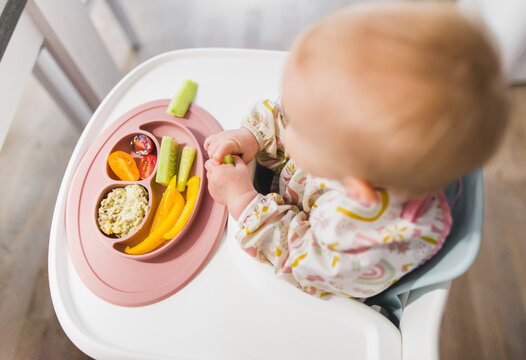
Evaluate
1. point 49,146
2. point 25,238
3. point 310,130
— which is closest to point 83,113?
point 49,146

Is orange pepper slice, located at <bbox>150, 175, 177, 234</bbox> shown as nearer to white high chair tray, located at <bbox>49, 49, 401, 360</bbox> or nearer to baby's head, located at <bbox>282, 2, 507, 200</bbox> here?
white high chair tray, located at <bbox>49, 49, 401, 360</bbox>

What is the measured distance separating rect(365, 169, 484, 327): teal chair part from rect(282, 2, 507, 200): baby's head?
9 centimetres

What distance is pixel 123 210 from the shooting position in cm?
55

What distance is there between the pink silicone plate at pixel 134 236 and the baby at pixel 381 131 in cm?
9

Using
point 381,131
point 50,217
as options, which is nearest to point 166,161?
point 381,131

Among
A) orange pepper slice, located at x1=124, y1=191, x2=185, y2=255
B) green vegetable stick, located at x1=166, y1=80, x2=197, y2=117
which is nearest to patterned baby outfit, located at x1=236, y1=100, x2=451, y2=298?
orange pepper slice, located at x1=124, y1=191, x2=185, y2=255

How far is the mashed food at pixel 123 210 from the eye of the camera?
1.77 feet

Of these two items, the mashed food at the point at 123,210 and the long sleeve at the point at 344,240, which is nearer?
the long sleeve at the point at 344,240

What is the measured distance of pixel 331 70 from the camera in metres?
0.33

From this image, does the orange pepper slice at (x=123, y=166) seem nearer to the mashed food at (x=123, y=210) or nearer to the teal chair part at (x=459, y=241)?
the mashed food at (x=123, y=210)

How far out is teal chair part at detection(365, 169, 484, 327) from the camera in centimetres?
41

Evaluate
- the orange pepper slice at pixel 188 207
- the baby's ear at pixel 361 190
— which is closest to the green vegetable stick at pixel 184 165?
the orange pepper slice at pixel 188 207

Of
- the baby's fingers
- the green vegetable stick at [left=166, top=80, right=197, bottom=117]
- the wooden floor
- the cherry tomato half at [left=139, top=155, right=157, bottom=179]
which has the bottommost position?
the wooden floor

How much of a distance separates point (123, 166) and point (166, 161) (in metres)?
0.07
